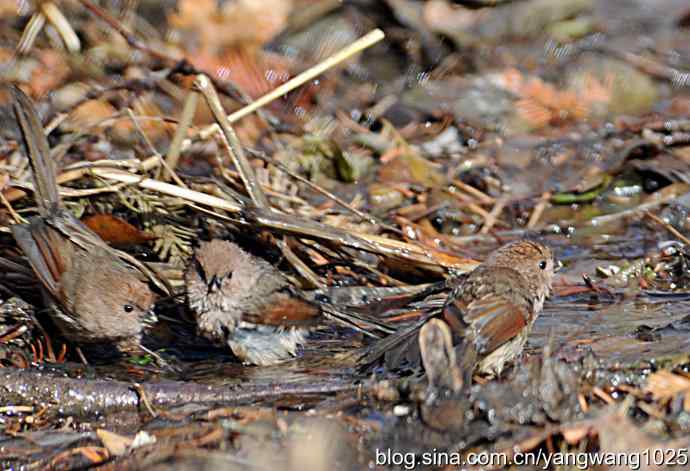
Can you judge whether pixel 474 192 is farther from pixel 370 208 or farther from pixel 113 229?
pixel 113 229

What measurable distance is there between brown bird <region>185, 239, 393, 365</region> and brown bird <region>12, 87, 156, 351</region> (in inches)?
11.3

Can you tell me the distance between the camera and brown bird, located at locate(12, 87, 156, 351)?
4520 mm

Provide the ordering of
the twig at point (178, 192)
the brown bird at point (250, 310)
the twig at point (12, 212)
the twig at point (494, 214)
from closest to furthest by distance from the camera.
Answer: the brown bird at point (250, 310) < the twig at point (12, 212) < the twig at point (178, 192) < the twig at point (494, 214)

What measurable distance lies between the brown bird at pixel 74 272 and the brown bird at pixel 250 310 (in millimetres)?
287

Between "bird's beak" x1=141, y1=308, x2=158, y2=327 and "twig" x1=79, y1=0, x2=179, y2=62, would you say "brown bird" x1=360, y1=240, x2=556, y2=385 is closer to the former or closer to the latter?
"bird's beak" x1=141, y1=308, x2=158, y2=327

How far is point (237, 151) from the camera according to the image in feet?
16.7

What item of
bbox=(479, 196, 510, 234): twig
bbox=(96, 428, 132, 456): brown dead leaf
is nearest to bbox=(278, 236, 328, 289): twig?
bbox=(479, 196, 510, 234): twig

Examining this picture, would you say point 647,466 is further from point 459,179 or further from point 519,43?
point 519,43

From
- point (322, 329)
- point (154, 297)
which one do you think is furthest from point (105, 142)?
point (322, 329)

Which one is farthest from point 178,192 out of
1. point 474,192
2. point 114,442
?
point 474,192

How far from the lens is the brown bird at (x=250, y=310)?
179 inches

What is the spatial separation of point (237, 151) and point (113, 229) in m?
0.70

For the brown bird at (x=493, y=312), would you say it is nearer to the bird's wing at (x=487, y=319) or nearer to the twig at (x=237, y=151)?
the bird's wing at (x=487, y=319)

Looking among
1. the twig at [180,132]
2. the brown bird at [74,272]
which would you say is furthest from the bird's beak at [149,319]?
the twig at [180,132]
